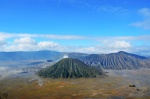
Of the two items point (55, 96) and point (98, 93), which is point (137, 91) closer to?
point (98, 93)

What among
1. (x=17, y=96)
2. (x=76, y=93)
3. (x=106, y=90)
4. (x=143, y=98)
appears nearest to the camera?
(x=143, y=98)

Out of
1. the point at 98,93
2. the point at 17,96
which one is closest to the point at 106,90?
the point at 98,93

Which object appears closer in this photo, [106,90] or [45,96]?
[45,96]

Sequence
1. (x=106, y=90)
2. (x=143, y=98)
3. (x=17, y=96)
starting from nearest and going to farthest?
(x=143, y=98), (x=17, y=96), (x=106, y=90)

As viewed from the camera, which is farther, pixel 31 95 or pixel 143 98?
pixel 31 95

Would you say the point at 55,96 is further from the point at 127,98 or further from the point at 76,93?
the point at 127,98

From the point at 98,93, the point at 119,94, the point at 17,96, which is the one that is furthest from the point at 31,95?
the point at 119,94

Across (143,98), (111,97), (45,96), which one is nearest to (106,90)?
(111,97)

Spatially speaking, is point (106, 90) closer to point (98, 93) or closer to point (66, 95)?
point (98, 93)

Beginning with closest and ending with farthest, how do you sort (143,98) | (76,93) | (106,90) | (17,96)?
(143,98) < (17,96) < (76,93) < (106,90)
